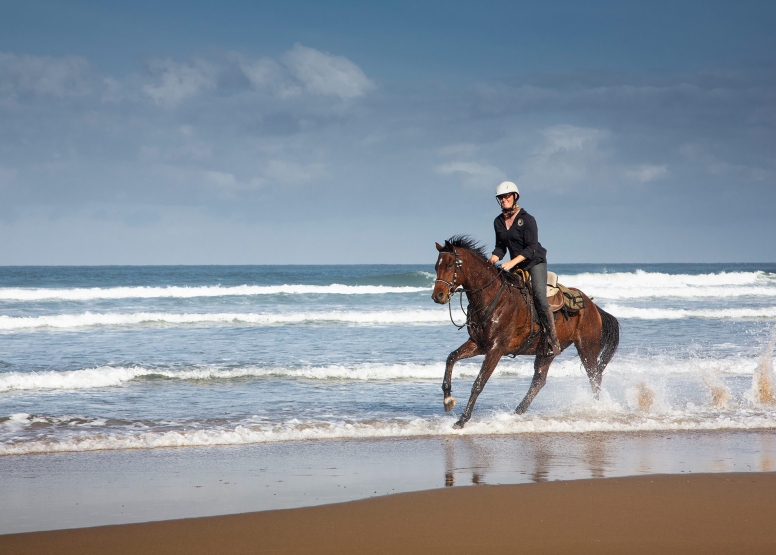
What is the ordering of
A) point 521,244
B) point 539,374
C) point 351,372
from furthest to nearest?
point 351,372, point 539,374, point 521,244

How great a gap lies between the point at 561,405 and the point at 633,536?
5.28 meters

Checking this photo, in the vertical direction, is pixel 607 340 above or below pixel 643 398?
above

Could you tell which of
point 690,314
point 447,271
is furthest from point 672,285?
point 447,271

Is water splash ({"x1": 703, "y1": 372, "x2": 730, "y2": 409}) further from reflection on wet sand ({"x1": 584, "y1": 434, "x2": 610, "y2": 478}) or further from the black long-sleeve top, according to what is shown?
the black long-sleeve top

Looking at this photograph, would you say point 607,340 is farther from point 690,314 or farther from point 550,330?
Answer: point 690,314

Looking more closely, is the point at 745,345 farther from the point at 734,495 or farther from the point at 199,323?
the point at 199,323

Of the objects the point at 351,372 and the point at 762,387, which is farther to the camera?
the point at 351,372

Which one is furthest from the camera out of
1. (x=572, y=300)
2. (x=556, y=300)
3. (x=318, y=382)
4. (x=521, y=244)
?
(x=318, y=382)

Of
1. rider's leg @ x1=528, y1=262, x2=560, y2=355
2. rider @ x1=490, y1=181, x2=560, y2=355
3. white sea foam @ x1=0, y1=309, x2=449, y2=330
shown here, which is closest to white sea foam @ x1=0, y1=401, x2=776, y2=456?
rider's leg @ x1=528, y1=262, x2=560, y2=355

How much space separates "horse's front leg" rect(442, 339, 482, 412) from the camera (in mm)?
7785

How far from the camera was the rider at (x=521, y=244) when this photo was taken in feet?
26.5

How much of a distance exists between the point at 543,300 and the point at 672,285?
132 feet

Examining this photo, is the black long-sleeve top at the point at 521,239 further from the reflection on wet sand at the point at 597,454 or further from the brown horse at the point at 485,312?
the reflection on wet sand at the point at 597,454

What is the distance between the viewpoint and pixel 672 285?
148 feet
